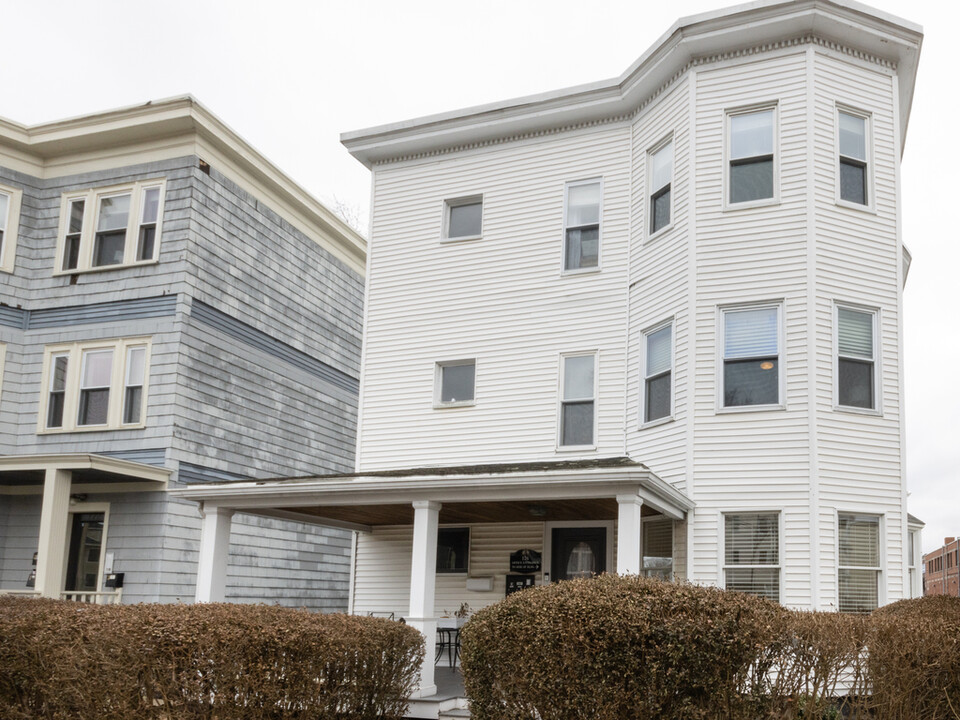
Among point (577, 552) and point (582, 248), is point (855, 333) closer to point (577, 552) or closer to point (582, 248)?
point (582, 248)

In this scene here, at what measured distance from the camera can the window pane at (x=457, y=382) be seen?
15.4m

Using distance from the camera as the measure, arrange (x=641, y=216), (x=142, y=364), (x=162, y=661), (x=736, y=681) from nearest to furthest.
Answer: (x=736, y=681) → (x=162, y=661) → (x=641, y=216) → (x=142, y=364)

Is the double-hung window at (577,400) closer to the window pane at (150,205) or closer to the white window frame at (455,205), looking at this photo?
the white window frame at (455,205)

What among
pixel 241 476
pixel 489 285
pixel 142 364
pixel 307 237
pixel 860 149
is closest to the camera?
pixel 860 149

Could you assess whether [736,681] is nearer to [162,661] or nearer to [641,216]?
[162,661]

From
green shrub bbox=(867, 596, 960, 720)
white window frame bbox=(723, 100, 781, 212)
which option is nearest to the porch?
green shrub bbox=(867, 596, 960, 720)

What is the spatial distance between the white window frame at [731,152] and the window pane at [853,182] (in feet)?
3.11

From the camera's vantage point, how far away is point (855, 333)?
41.1 ft

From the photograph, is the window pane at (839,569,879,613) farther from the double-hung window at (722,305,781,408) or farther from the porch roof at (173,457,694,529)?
the double-hung window at (722,305,781,408)

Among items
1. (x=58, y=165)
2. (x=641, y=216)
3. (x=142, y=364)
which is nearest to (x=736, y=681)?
(x=641, y=216)

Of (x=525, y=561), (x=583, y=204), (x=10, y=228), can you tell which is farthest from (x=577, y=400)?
(x=10, y=228)

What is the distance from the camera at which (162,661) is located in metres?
7.50

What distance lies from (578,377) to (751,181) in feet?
12.6

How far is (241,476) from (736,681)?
13363mm
